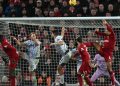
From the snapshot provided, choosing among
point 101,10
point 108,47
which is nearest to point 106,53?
point 108,47

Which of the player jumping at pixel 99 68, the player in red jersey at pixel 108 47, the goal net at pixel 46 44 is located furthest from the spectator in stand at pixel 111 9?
the player jumping at pixel 99 68

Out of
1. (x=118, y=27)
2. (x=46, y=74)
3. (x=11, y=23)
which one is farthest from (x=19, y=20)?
(x=118, y=27)

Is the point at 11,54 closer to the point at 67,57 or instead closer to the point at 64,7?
the point at 67,57

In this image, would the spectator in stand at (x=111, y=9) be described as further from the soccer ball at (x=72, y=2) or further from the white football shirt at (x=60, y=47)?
the white football shirt at (x=60, y=47)

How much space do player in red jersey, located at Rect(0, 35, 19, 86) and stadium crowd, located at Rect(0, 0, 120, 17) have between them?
106 inches

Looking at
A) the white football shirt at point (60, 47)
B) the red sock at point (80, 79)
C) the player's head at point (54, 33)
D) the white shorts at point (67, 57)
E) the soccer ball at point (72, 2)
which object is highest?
the soccer ball at point (72, 2)

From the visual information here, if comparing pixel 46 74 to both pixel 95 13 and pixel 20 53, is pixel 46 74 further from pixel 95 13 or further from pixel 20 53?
pixel 95 13

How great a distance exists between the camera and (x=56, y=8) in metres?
18.1

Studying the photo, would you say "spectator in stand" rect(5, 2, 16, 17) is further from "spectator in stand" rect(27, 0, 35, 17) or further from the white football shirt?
the white football shirt

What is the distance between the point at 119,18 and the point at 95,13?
191 centimetres

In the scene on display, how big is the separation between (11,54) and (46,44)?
937 mm

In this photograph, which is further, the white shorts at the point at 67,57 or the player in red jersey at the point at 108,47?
the white shorts at the point at 67,57

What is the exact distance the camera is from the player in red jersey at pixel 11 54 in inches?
613

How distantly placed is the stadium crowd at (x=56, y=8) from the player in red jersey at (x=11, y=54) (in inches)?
106
